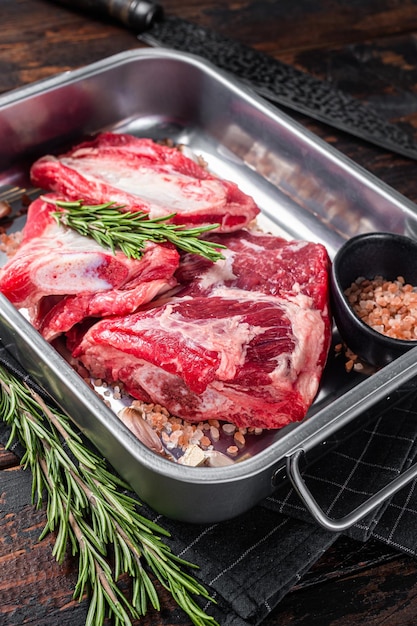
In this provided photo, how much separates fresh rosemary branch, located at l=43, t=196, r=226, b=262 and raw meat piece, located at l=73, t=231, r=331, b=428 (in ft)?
0.30

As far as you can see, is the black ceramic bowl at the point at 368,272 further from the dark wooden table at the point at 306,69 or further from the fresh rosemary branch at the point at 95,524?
the fresh rosemary branch at the point at 95,524

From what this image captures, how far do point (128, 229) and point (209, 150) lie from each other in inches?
33.4

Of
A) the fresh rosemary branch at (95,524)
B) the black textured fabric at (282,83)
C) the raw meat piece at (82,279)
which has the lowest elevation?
the fresh rosemary branch at (95,524)

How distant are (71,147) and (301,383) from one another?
1390 millimetres

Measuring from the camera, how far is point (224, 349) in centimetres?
199

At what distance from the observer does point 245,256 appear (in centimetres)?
236

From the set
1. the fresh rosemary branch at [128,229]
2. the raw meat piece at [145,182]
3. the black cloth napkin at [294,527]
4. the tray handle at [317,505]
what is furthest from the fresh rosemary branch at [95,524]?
the raw meat piece at [145,182]

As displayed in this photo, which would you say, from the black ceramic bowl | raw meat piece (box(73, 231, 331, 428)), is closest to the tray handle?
raw meat piece (box(73, 231, 331, 428))

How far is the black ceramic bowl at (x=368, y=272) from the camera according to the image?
2199mm

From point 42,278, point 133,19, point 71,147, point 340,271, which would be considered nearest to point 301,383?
point 340,271

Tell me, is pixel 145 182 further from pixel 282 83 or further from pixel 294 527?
pixel 294 527

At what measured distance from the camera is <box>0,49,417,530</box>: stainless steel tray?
202 cm

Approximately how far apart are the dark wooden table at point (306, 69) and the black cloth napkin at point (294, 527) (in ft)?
0.24

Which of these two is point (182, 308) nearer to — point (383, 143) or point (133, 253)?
point (133, 253)
